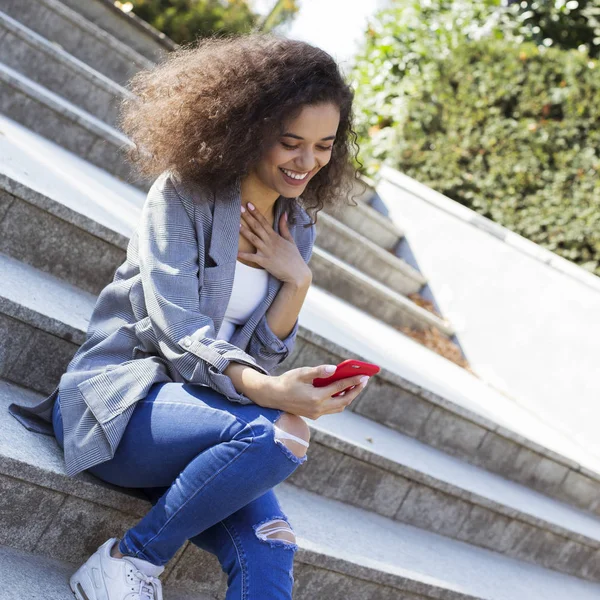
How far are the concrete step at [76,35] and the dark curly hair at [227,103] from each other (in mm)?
3079

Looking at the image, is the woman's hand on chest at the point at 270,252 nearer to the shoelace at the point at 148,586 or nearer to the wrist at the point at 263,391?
the wrist at the point at 263,391

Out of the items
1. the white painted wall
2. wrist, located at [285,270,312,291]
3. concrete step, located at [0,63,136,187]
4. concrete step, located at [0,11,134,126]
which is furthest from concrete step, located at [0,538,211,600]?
the white painted wall

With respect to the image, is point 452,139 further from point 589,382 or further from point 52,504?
point 52,504

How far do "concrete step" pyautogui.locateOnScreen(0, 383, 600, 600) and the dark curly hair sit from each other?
0.82 m

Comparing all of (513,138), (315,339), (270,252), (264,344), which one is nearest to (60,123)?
(315,339)

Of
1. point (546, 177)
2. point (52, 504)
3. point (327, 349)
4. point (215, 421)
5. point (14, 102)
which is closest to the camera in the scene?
point (215, 421)

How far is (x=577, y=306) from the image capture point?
496 cm

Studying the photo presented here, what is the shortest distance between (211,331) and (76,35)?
3676mm

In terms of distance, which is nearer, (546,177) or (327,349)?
(327,349)

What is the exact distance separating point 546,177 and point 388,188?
116 centimetres

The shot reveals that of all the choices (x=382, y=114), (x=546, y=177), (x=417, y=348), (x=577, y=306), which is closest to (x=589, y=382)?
(x=577, y=306)

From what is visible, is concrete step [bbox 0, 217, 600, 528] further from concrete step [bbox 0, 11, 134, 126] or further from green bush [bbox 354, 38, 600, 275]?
green bush [bbox 354, 38, 600, 275]

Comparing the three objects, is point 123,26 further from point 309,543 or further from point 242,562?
point 242,562

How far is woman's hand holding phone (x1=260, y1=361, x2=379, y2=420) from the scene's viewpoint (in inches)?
74.7
